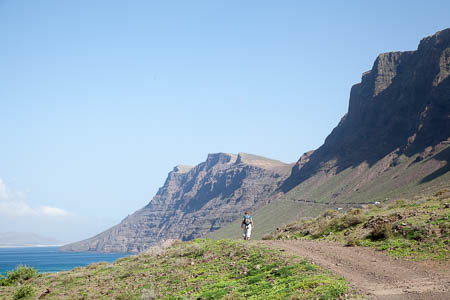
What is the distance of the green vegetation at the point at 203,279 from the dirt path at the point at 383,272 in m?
0.81

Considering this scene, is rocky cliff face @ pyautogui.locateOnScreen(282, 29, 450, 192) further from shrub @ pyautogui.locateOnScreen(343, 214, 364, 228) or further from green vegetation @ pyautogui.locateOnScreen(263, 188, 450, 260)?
green vegetation @ pyautogui.locateOnScreen(263, 188, 450, 260)

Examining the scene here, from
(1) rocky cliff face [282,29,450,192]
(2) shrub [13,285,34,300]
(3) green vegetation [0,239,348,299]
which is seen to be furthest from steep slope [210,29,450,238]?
(2) shrub [13,285,34,300]

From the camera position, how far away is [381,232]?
20141mm

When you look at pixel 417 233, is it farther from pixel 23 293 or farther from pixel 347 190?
pixel 347 190

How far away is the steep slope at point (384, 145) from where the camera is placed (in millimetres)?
116688

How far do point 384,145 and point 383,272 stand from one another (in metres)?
144

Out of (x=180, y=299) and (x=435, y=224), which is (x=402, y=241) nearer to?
(x=435, y=224)

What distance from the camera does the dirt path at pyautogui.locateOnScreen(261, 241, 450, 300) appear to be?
39.3 ft

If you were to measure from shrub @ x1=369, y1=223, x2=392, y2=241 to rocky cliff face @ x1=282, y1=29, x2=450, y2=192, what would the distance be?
9332 centimetres

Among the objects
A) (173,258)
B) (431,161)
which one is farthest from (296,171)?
(173,258)

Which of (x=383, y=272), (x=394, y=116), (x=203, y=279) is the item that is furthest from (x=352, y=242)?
(x=394, y=116)

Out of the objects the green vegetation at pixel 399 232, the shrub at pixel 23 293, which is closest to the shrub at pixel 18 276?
the shrub at pixel 23 293

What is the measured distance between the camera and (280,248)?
20672mm

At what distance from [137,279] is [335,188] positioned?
124521 mm
